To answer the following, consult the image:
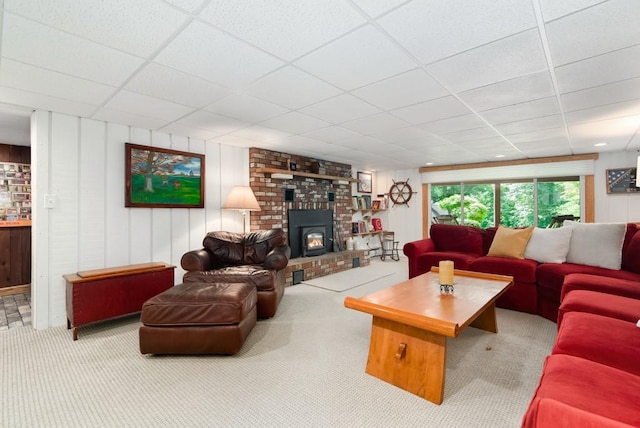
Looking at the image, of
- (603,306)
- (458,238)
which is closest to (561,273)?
(603,306)

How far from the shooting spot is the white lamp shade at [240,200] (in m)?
4.09

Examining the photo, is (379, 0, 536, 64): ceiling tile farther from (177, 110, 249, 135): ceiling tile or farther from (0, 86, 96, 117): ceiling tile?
(0, 86, 96, 117): ceiling tile

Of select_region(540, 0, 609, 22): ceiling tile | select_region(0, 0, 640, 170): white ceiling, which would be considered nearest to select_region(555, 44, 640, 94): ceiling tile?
select_region(0, 0, 640, 170): white ceiling

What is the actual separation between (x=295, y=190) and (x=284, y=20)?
12.3 feet

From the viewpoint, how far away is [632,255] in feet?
9.80

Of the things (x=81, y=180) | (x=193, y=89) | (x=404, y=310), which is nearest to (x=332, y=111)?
(x=193, y=89)

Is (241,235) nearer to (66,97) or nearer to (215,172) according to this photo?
(215,172)

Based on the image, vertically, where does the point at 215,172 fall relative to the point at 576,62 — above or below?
below

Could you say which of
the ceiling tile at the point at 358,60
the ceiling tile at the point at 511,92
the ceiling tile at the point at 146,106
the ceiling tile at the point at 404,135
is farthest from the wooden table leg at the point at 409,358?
the ceiling tile at the point at 146,106

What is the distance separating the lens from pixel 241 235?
404 centimetres

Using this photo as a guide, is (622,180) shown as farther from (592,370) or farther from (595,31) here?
(592,370)

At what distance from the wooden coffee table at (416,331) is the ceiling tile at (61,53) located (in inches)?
89.5

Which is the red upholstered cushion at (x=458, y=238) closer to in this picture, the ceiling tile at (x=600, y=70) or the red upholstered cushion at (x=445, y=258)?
the red upholstered cushion at (x=445, y=258)

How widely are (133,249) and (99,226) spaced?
44 cm
